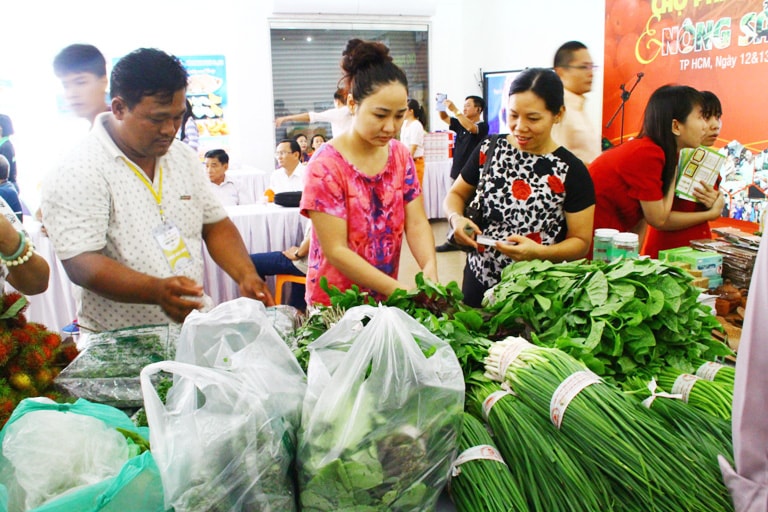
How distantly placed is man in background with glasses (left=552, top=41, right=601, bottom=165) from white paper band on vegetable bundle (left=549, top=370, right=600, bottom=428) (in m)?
2.85

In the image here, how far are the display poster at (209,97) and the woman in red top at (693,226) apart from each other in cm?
662

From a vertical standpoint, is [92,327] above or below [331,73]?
below

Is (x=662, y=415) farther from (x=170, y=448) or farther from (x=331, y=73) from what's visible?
(x=331, y=73)

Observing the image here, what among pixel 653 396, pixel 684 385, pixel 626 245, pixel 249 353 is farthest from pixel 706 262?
pixel 249 353

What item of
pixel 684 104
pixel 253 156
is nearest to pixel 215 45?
pixel 253 156

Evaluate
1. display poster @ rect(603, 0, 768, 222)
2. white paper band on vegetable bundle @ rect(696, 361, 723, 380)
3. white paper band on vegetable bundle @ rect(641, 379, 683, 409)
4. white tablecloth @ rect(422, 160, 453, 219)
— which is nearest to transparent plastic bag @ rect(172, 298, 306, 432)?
white paper band on vegetable bundle @ rect(641, 379, 683, 409)

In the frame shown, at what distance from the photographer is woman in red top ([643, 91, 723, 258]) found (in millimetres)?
2531

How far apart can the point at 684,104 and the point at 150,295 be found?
7.18 ft

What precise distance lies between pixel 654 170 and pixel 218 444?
2174mm

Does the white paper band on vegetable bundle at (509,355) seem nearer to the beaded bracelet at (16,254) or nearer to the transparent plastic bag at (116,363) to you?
the transparent plastic bag at (116,363)

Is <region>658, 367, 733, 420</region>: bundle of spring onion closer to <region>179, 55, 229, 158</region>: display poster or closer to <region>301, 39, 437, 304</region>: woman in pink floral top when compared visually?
<region>301, 39, 437, 304</region>: woman in pink floral top

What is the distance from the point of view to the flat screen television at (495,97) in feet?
27.3

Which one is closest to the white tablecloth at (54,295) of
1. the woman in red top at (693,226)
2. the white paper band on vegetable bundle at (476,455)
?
the woman in red top at (693,226)

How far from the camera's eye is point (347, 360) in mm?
908
